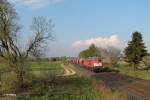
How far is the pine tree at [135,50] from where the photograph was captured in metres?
78.6

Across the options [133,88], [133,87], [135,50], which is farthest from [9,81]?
[135,50]

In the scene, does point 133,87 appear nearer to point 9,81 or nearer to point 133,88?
point 133,88

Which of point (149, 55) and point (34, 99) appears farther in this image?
point (149, 55)

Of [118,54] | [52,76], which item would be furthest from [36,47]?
[118,54]

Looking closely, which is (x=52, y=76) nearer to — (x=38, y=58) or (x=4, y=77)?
(x=38, y=58)

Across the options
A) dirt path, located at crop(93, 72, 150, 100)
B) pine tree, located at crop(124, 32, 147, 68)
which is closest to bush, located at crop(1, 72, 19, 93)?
dirt path, located at crop(93, 72, 150, 100)

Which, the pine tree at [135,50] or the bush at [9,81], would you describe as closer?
the bush at [9,81]

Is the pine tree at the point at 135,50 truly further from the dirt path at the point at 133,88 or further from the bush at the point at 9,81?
the bush at the point at 9,81

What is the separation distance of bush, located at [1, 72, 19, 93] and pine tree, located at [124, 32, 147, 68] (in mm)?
41570

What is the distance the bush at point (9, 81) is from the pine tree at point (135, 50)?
41570 mm

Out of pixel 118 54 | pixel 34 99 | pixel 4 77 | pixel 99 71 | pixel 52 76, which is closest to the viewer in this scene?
pixel 34 99

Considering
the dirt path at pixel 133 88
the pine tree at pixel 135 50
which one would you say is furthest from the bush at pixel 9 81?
the pine tree at pixel 135 50

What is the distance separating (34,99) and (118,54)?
89797 millimetres

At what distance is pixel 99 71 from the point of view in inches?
2965
